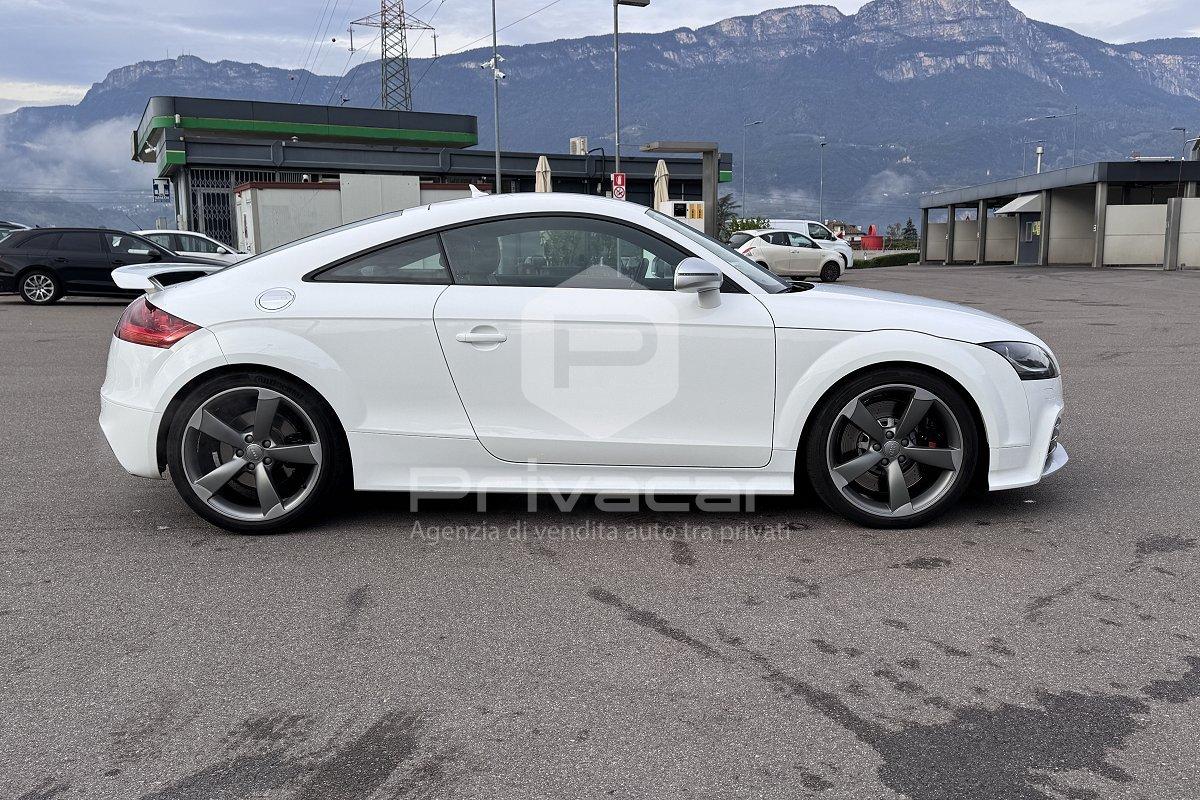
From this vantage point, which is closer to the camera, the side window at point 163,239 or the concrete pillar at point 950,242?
the side window at point 163,239

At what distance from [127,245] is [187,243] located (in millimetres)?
2112

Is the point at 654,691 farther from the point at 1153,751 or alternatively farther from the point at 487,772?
the point at 1153,751

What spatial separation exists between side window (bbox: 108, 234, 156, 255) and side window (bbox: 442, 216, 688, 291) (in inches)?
649

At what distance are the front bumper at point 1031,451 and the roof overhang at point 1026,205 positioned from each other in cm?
4626

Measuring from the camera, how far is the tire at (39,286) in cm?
1936

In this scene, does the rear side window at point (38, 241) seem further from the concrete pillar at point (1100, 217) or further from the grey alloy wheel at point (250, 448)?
the concrete pillar at point (1100, 217)

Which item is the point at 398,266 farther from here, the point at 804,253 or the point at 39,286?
the point at 804,253

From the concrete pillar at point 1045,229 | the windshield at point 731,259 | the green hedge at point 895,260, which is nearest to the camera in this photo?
the windshield at point 731,259

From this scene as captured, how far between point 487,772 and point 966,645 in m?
1.65

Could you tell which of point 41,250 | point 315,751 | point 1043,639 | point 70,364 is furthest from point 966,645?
point 41,250

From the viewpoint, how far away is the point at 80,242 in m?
19.3

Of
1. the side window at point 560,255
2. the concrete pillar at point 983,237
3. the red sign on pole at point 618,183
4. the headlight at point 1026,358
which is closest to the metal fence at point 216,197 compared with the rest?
Answer: the red sign on pole at point 618,183

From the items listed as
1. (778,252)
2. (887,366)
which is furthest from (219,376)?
(778,252)

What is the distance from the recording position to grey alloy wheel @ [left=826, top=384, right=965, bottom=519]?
4.49 metres
